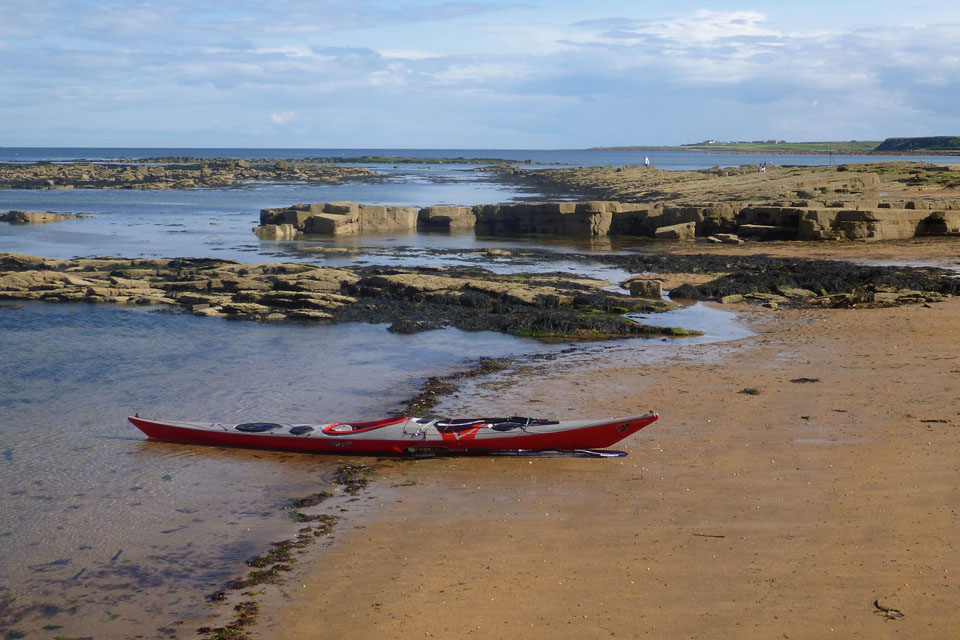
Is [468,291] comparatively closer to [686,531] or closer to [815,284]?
[815,284]

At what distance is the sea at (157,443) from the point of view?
798 centimetres

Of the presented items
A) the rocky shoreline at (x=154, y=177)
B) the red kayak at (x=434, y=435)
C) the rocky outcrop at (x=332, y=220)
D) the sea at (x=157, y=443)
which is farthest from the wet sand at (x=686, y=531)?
the rocky shoreline at (x=154, y=177)

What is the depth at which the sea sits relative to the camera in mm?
7980

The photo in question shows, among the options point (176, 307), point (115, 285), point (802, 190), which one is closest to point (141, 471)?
point (176, 307)

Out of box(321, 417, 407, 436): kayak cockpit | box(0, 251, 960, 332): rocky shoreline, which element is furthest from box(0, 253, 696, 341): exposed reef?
box(321, 417, 407, 436): kayak cockpit

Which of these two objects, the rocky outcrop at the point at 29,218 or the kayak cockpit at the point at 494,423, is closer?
the kayak cockpit at the point at 494,423

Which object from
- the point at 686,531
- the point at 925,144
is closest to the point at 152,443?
the point at 686,531

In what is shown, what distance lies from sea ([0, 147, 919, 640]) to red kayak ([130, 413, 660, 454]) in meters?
0.26

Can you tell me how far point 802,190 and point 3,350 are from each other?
33.3 m

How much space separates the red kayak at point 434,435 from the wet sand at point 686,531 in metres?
0.24

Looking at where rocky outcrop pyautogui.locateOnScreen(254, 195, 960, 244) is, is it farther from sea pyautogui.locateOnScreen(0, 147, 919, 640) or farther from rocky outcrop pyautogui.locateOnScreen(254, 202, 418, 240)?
sea pyautogui.locateOnScreen(0, 147, 919, 640)

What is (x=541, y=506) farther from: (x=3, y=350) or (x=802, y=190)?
(x=802, y=190)

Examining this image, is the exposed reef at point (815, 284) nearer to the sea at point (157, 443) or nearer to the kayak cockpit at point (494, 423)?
the sea at point (157, 443)

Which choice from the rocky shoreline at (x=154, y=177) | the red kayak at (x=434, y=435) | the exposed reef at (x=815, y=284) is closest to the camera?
the red kayak at (x=434, y=435)
